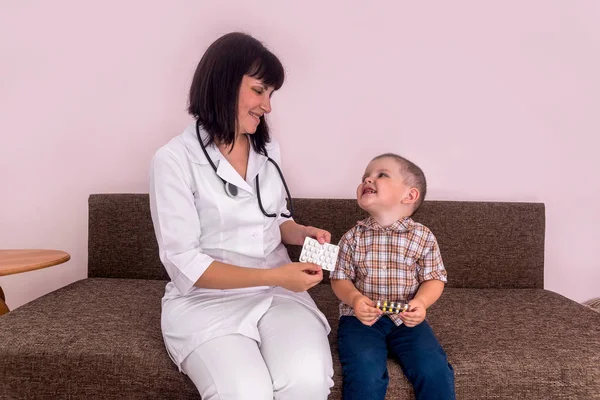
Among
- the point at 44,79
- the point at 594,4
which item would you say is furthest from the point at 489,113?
the point at 44,79

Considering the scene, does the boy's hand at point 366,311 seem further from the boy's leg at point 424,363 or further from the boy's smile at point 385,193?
the boy's smile at point 385,193

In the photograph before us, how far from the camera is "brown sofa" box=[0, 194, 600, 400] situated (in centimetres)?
122

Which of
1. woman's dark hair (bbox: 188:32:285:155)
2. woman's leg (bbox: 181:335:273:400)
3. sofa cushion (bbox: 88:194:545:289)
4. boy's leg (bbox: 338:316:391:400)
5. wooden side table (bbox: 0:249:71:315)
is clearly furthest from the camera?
sofa cushion (bbox: 88:194:545:289)

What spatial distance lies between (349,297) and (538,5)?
4.97ft

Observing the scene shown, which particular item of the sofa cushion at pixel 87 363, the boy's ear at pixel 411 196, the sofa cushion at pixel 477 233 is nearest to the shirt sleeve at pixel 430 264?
the boy's ear at pixel 411 196

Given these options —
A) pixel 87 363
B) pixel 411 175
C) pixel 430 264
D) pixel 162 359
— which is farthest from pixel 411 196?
pixel 87 363

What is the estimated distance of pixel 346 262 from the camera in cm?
137

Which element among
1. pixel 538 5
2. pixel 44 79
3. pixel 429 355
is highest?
pixel 538 5

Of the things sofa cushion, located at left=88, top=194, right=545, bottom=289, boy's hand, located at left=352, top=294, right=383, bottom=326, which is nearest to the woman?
boy's hand, located at left=352, top=294, right=383, bottom=326

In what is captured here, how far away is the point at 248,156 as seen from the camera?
1.44 m

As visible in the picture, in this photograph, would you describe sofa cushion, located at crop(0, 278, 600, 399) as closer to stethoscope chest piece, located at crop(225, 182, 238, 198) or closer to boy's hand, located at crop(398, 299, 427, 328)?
boy's hand, located at crop(398, 299, 427, 328)

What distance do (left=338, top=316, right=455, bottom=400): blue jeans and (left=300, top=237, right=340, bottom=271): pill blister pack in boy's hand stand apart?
0.21m

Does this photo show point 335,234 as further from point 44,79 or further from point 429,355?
point 44,79

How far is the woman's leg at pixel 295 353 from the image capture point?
106 cm
